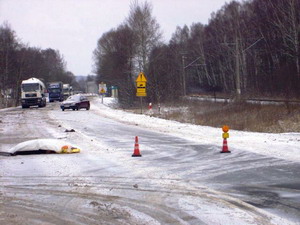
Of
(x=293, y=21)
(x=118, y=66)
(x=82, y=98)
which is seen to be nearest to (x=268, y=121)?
(x=293, y=21)

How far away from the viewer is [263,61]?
66312 mm

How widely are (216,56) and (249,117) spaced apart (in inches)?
2344

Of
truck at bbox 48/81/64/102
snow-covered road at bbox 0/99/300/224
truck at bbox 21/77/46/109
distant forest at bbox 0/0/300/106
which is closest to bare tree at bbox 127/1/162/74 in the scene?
distant forest at bbox 0/0/300/106

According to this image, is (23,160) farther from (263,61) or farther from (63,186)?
(263,61)

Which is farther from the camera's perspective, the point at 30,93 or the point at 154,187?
the point at 30,93

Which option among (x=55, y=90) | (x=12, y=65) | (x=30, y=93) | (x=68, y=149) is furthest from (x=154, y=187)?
(x=55, y=90)

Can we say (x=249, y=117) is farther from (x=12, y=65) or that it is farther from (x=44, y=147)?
(x=12, y=65)

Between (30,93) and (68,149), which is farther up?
(30,93)

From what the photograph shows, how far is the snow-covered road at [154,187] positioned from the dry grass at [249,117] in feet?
22.8

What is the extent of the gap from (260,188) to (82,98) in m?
42.6

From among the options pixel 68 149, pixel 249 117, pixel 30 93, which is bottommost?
pixel 68 149

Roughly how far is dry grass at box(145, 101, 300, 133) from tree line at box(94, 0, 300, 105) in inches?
147

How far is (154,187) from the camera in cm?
872

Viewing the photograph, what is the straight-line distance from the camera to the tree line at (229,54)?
45625mm
